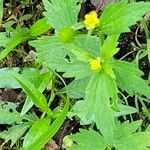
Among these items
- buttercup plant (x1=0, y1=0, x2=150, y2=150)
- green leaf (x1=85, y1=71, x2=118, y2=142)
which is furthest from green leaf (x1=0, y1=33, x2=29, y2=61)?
green leaf (x1=85, y1=71, x2=118, y2=142)

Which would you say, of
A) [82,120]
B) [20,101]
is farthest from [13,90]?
[82,120]

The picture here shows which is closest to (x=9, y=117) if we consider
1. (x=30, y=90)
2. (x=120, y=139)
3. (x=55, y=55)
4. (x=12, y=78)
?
(x=12, y=78)

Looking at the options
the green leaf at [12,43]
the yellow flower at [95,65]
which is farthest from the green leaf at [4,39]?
the yellow flower at [95,65]

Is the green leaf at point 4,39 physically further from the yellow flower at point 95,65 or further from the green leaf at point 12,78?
the yellow flower at point 95,65

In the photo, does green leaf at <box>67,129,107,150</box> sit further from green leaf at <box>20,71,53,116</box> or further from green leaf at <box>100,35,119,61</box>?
green leaf at <box>100,35,119,61</box>

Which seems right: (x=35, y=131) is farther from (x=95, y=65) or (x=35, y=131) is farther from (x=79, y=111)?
(x=95, y=65)
